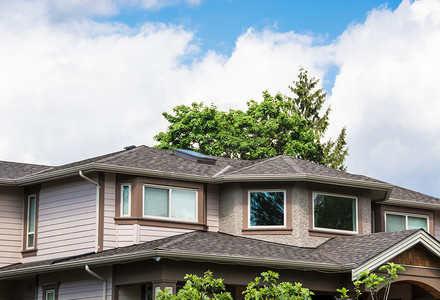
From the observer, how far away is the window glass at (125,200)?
22.5m

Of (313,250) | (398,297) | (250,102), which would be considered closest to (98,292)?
(313,250)

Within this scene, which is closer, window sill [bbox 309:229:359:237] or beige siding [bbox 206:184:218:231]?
window sill [bbox 309:229:359:237]

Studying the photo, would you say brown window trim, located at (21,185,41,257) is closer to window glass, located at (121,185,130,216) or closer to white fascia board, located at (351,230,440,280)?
window glass, located at (121,185,130,216)

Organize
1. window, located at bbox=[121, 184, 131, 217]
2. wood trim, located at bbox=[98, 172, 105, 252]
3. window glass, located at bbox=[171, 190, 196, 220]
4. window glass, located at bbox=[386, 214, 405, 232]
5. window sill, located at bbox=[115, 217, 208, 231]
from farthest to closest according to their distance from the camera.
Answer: window glass, located at bbox=[386, 214, 405, 232] < window glass, located at bbox=[171, 190, 196, 220] < window, located at bbox=[121, 184, 131, 217] < window sill, located at bbox=[115, 217, 208, 231] < wood trim, located at bbox=[98, 172, 105, 252]

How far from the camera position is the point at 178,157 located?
85.0 ft

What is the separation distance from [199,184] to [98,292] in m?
4.48

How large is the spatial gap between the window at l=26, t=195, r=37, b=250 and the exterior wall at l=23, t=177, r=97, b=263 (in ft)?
1.29

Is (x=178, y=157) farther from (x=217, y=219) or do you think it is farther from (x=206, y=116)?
(x=206, y=116)

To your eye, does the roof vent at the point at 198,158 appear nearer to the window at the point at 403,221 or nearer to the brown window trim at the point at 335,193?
the brown window trim at the point at 335,193

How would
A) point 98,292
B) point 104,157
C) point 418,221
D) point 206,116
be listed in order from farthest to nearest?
point 206,116, point 418,221, point 104,157, point 98,292

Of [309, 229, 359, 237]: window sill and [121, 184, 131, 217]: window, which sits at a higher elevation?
[121, 184, 131, 217]: window

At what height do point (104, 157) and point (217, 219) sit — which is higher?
point (104, 157)

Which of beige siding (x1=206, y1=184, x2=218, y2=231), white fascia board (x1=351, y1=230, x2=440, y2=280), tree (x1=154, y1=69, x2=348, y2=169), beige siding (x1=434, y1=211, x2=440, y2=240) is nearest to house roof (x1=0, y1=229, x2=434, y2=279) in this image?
white fascia board (x1=351, y1=230, x2=440, y2=280)

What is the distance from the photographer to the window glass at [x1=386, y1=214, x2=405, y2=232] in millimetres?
26625
